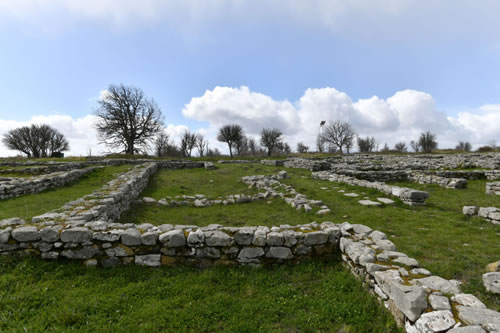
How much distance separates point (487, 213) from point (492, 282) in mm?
4867

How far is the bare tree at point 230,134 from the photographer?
6262 centimetres

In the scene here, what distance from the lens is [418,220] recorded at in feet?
22.5

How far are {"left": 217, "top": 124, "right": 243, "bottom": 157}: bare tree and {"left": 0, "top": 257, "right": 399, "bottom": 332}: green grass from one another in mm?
58314

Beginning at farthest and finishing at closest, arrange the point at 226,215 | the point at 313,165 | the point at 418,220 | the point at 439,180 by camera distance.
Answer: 1. the point at 313,165
2. the point at 439,180
3. the point at 226,215
4. the point at 418,220

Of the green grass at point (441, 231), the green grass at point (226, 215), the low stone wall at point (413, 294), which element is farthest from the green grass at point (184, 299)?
the green grass at point (226, 215)

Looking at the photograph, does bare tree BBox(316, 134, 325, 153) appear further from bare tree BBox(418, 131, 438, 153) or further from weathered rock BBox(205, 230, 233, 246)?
weathered rock BBox(205, 230, 233, 246)

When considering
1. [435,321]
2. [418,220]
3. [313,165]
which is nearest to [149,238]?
[435,321]

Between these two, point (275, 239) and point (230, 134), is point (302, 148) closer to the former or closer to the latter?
point (230, 134)

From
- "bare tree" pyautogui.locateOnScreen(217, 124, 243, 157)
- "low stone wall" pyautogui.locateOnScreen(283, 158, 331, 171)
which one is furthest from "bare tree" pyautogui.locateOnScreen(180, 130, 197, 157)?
"low stone wall" pyautogui.locateOnScreen(283, 158, 331, 171)

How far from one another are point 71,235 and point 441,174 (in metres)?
21.0

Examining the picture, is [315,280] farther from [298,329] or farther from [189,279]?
[189,279]

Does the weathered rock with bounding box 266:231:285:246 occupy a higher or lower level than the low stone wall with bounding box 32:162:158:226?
lower

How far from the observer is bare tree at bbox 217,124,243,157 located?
62.6 m

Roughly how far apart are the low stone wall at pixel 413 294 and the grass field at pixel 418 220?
716mm
